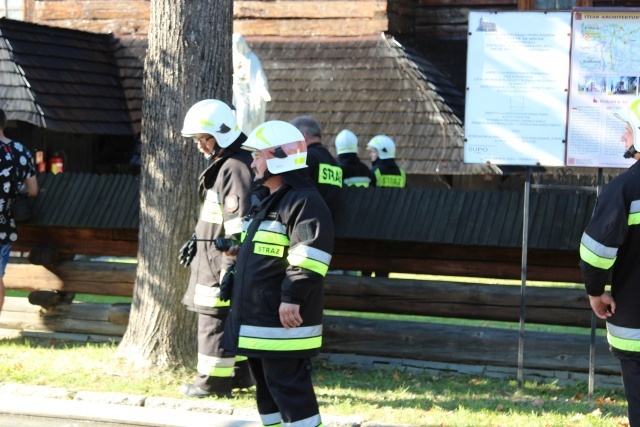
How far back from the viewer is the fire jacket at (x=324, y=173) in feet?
28.7

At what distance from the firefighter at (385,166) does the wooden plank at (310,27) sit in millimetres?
3161

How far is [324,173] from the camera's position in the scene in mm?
8797

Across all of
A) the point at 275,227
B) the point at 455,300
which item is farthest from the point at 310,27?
the point at 275,227

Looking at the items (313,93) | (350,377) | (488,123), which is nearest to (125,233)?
(350,377)

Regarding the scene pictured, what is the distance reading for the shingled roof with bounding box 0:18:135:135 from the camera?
15148 millimetres

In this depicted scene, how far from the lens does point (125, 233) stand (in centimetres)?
1023

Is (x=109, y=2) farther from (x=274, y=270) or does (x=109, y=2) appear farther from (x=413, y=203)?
(x=274, y=270)

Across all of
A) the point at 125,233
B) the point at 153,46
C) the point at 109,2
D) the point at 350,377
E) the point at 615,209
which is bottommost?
the point at 350,377

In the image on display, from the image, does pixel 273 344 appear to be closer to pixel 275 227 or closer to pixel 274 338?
pixel 274 338

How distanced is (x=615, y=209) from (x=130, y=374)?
435 cm

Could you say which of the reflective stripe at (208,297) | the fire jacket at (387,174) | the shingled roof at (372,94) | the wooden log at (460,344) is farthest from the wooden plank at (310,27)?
the reflective stripe at (208,297)

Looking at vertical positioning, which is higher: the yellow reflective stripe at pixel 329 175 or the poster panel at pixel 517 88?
the poster panel at pixel 517 88

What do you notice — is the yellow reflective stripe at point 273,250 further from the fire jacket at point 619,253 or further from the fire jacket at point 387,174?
the fire jacket at point 387,174

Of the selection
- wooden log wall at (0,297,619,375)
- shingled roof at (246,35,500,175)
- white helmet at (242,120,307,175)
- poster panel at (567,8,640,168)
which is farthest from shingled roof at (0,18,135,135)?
white helmet at (242,120,307,175)
